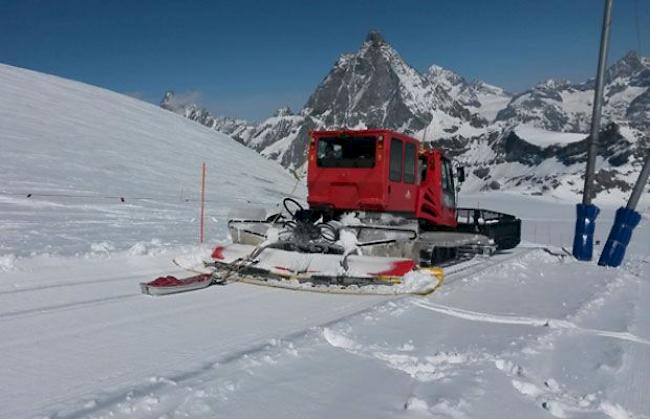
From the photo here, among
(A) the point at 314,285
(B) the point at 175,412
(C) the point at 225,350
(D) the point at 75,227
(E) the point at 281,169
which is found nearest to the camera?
(B) the point at 175,412

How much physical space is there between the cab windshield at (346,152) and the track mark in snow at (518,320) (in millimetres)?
3275

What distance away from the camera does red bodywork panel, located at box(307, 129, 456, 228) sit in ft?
31.4

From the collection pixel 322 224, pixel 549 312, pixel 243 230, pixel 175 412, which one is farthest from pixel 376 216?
pixel 175 412

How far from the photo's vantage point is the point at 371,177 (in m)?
9.56

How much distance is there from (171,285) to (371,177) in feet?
13.2

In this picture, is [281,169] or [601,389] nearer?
[601,389]

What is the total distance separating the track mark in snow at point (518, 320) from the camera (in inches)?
241

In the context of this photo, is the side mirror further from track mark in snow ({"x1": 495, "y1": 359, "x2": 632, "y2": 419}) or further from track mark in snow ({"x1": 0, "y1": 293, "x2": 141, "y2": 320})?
track mark in snow ({"x1": 495, "y1": 359, "x2": 632, "y2": 419})

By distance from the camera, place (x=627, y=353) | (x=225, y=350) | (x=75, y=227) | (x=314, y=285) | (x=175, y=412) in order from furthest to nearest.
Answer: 1. (x=75, y=227)
2. (x=314, y=285)
3. (x=627, y=353)
4. (x=225, y=350)
5. (x=175, y=412)

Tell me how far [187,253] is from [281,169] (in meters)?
39.2

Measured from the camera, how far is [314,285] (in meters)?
7.77

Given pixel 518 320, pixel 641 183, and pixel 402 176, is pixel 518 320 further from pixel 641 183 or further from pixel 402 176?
pixel 641 183

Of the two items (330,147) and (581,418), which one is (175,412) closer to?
(581,418)

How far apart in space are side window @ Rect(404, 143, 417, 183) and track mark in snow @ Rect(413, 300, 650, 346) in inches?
143
